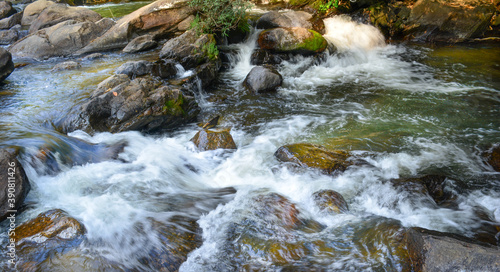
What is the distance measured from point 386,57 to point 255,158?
8.01 metres

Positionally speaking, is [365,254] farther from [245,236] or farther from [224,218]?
[224,218]

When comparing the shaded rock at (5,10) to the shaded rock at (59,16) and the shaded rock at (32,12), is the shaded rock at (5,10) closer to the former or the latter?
the shaded rock at (32,12)

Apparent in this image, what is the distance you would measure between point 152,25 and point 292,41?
5299mm

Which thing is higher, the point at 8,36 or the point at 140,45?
the point at 140,45

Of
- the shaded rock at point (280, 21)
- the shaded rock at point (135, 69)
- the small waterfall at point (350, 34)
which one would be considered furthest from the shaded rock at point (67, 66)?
the small waterfall at point (350, 34)

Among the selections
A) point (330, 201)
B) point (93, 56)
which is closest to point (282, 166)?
point (330, 201)

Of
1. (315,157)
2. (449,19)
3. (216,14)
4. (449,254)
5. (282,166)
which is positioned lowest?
(282,166)

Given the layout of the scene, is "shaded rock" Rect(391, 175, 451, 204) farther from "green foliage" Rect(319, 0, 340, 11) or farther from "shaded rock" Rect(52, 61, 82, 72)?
"green foliage" Rect(319, 0, 340, 11)

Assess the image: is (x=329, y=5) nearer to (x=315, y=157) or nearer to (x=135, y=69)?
(x=135, y=69)

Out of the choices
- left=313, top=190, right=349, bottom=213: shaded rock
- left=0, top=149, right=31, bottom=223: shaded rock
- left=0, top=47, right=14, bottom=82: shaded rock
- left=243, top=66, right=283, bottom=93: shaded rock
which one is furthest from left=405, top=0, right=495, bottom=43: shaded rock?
left=0, top=47, right=14, bottom=82: shaded rock

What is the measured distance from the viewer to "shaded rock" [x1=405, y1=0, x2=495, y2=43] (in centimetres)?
1214

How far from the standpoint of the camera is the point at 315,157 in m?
5.68

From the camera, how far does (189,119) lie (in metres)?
7.59

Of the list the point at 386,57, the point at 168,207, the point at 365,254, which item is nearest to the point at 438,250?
the point at 365,254
